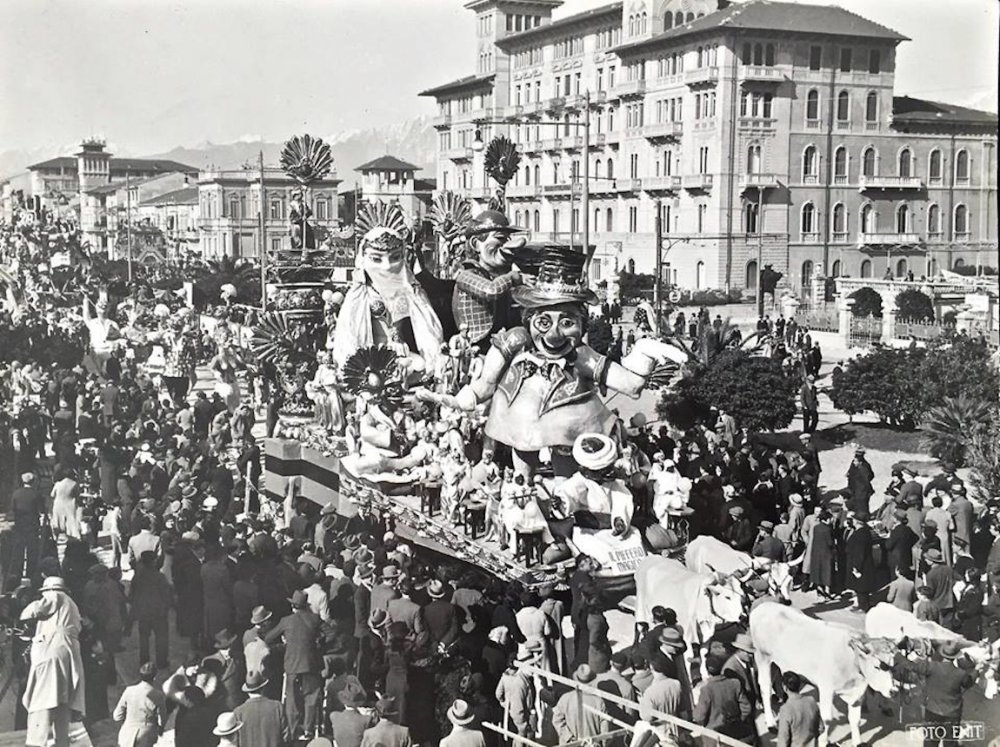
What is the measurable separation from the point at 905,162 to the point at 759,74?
622cm

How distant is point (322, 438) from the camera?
14.7 meters

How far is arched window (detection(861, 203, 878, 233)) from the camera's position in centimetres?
3544

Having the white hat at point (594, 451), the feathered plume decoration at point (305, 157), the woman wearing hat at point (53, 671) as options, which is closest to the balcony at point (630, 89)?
the feathered plume decoration at point (305, 157)

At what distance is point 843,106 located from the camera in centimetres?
3281

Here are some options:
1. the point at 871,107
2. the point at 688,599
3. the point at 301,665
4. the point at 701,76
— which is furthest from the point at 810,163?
the point at 301,665

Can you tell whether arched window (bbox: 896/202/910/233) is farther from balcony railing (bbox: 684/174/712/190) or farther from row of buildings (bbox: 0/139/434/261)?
row of buildings (bbox: 0/139/434/261)

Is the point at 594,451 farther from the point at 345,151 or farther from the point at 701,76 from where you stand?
the point at 701,76

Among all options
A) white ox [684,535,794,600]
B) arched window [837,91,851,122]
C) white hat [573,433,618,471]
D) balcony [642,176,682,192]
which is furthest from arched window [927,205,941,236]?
white ox [684,535,794,600]

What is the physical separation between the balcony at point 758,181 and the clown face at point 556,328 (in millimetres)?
22063

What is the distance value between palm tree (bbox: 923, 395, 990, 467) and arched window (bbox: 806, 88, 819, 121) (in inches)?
666

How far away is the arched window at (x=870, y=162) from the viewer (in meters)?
35.2

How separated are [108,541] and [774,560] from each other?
268 inches

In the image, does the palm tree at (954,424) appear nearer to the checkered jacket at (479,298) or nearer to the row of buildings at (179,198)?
the checkered jacket at (479,298)

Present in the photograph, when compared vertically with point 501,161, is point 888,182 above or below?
above
